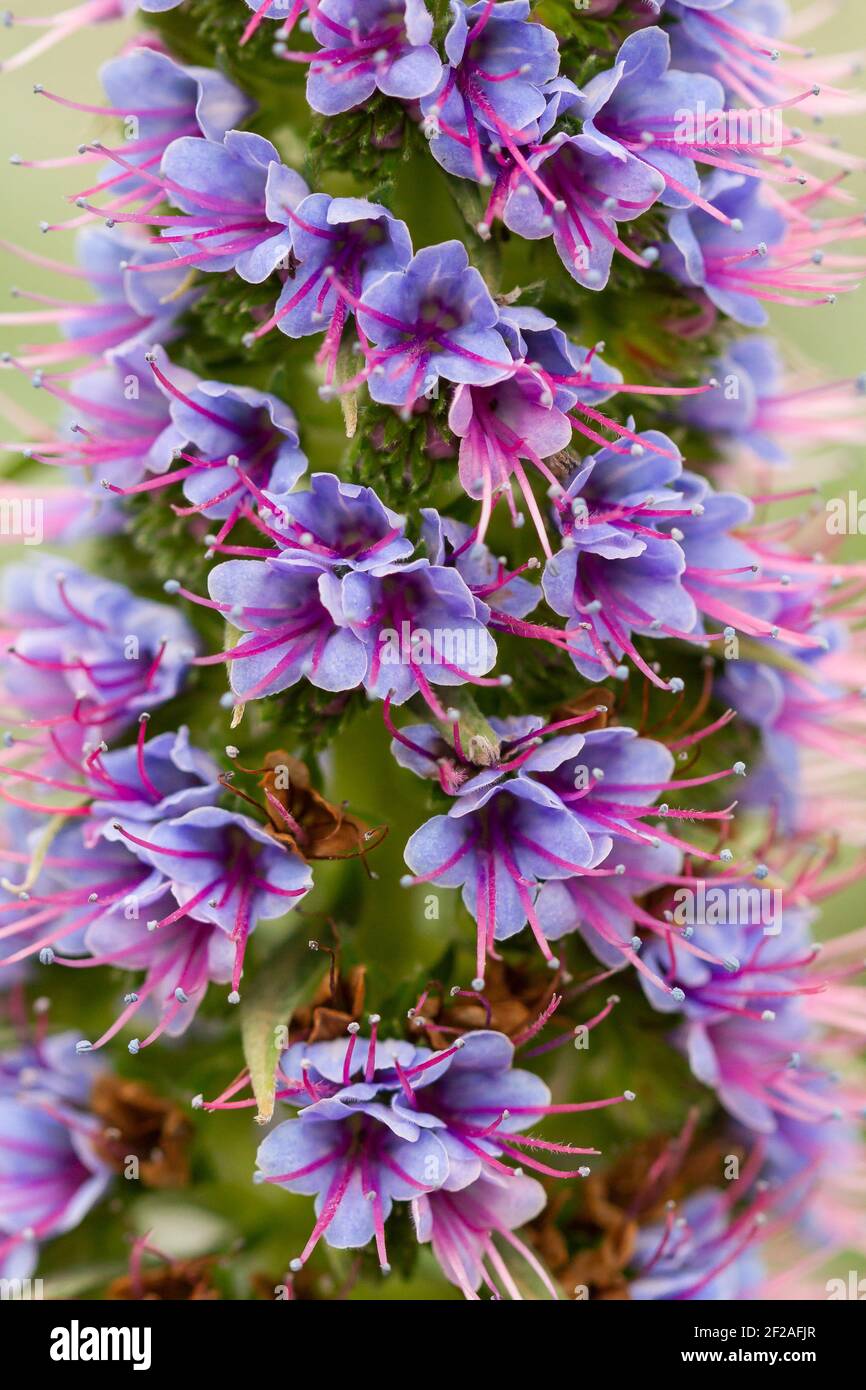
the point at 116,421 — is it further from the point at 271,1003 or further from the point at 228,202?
the point at 271,1003

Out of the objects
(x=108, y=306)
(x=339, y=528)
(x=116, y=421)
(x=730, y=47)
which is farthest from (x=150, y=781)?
(x=730, y=47)

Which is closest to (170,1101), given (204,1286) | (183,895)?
(204,1286)

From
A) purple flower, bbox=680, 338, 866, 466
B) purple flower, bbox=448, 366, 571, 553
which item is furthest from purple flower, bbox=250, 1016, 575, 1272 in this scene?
purple flower, bbox=680, 338, 866, 466

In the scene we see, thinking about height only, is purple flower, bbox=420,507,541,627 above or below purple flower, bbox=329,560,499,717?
above

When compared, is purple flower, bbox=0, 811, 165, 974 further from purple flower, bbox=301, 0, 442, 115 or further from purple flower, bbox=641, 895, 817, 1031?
purple flower, bbox=301, 0, 442, 115

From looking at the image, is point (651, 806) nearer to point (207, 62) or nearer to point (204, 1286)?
point (204, 1286)

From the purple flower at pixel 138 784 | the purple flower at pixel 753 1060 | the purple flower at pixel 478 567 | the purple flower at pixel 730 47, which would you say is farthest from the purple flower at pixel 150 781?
the purple flower at pixel 730 47
